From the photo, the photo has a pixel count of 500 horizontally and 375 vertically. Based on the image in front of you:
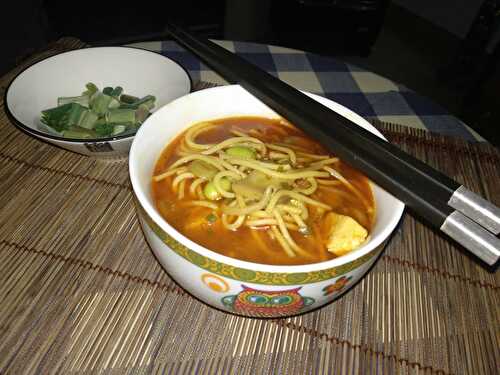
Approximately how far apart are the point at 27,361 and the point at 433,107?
2.22m

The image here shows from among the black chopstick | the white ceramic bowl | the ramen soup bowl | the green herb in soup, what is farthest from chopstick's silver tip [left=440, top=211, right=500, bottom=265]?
the green herb in soup

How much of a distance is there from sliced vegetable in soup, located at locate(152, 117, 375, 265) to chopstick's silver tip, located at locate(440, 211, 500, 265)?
29 cm

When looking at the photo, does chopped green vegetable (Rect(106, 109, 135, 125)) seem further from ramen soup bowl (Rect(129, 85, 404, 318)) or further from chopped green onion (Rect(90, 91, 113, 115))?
ramen soup bowl (Rect(129, 85, 404, 318))

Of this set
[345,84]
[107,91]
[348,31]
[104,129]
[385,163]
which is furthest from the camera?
[348,31]

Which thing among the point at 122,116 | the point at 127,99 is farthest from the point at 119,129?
the point at 127,99

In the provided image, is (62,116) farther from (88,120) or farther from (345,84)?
(345,84)

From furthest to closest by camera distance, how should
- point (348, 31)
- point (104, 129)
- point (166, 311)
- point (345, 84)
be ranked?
point (348, 31)
point (345, 84)
point (104, 129)
point (166, 311)

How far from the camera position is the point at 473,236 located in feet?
2.91

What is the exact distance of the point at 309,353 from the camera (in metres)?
1.17

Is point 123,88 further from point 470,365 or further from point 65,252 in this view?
point 470,365

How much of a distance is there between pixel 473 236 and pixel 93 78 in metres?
1.96

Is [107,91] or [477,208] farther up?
[477,208]

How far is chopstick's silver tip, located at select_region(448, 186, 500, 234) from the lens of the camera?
3.00 feet

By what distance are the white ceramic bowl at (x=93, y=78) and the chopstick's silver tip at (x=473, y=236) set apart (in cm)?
123
